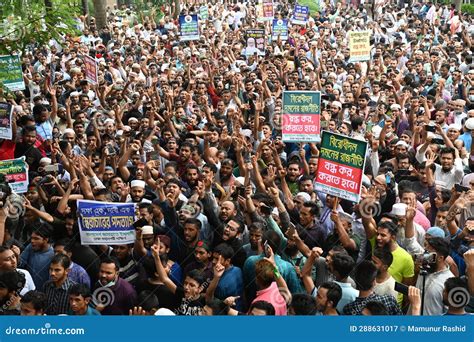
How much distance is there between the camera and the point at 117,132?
1098cm

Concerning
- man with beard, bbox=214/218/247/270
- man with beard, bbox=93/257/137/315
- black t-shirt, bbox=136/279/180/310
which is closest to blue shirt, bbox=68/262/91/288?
man with beard, bbox=93/257/137/315

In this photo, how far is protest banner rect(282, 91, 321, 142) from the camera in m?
9.36

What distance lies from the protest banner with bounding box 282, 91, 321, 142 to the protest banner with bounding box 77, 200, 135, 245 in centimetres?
328

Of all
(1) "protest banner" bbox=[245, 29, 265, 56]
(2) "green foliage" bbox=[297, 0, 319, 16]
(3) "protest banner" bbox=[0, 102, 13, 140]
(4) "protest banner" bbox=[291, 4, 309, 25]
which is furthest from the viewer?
(2) "green foliage" bbox=[297, 0, 319, 16]

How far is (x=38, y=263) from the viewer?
6.82 m

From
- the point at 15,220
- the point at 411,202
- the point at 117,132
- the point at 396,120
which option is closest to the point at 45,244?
the point at 15,220

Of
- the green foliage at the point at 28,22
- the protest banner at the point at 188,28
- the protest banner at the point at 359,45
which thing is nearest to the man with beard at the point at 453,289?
the green foliage at the point at 28,22

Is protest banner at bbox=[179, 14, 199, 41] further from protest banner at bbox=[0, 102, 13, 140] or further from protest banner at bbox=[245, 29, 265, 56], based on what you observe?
protest banner at bbox=[0, 102, 13, 140]

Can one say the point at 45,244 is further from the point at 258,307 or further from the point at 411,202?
the point at 411,202

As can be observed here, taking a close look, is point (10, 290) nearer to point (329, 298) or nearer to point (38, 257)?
point (38, 257)

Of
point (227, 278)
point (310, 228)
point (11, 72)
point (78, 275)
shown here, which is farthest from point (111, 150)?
point (227, 278)

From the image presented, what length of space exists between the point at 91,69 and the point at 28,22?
370cm

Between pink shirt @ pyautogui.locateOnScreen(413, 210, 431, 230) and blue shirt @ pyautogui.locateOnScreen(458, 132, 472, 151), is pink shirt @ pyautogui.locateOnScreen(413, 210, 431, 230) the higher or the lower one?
the higher one

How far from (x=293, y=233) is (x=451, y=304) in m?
1.62
